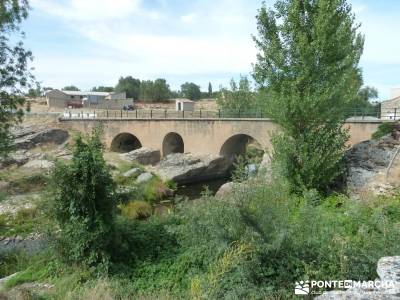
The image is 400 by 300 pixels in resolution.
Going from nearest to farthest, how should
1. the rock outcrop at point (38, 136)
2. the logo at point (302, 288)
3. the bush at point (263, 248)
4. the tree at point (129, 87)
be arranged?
the logo at point (302, 288), the bush at point (263, 248), the rock outcrop at point (38, 136), the tree at point (129, 87)

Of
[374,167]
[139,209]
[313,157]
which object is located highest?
[313,157]

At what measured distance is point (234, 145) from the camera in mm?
33406

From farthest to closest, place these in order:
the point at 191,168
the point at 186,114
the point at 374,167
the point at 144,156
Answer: the point at 186,114, the point at 144,156, the point at 191,168, the point at 374,167

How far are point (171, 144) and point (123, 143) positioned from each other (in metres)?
8.10

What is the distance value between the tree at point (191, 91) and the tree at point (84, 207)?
102 m

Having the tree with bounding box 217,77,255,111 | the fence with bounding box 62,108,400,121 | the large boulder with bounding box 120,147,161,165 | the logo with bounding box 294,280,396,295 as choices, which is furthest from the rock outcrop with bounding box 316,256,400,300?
the tree with bounding box 217,77,255,111

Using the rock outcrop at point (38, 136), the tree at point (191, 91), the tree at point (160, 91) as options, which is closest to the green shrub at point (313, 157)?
the rock outcrop at point (38, 136)

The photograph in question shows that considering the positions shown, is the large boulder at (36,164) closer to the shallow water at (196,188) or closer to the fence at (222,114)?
the shallow water at (196,188)

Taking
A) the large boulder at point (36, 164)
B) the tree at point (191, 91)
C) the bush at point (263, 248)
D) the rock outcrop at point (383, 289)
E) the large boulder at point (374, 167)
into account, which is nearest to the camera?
the rock outcrop at point (383, 289)

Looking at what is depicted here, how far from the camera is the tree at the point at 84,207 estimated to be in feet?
27.2

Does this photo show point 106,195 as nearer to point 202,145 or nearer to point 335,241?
point 335,241

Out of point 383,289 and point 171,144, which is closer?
point 383,289

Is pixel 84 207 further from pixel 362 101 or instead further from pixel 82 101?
pixel 82 101

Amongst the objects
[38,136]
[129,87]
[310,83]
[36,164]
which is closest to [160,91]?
[129,87]
